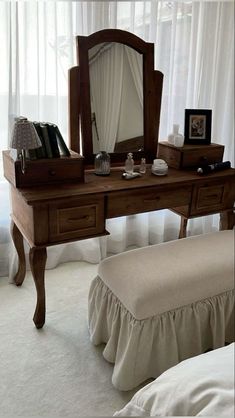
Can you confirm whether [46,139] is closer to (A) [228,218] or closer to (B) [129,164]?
(B) [129,164]

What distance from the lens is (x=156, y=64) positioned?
7.14 feet

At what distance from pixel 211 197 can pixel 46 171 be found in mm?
861

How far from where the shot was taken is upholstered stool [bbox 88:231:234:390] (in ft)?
4.51

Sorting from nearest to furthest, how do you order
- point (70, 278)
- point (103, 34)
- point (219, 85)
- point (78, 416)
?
point (78, 416)
point (103, 34)
point (70, 278)
point (219, 85)

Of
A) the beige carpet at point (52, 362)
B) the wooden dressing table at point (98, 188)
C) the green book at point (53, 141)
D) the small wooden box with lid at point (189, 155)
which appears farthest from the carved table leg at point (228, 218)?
the green book at point (53, 141)

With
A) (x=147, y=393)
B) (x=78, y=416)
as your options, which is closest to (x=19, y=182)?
(x=78, y=416)

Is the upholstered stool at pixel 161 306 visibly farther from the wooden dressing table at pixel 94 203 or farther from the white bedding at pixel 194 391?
the white bedding at pixel 194 391

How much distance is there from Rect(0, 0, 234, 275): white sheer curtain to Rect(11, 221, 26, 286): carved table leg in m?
0.15

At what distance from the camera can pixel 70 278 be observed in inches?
86.7

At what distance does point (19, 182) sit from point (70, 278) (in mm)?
841

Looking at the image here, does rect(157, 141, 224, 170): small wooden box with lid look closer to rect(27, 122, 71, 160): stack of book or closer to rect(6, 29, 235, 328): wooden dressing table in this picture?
rect(6, 29, 235, 328): wooden dressing table

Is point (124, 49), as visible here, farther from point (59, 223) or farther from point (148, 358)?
point (148, 358)

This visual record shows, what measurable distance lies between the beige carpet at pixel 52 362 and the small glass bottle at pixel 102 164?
708 millimetres

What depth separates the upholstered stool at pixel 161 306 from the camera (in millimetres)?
1375
